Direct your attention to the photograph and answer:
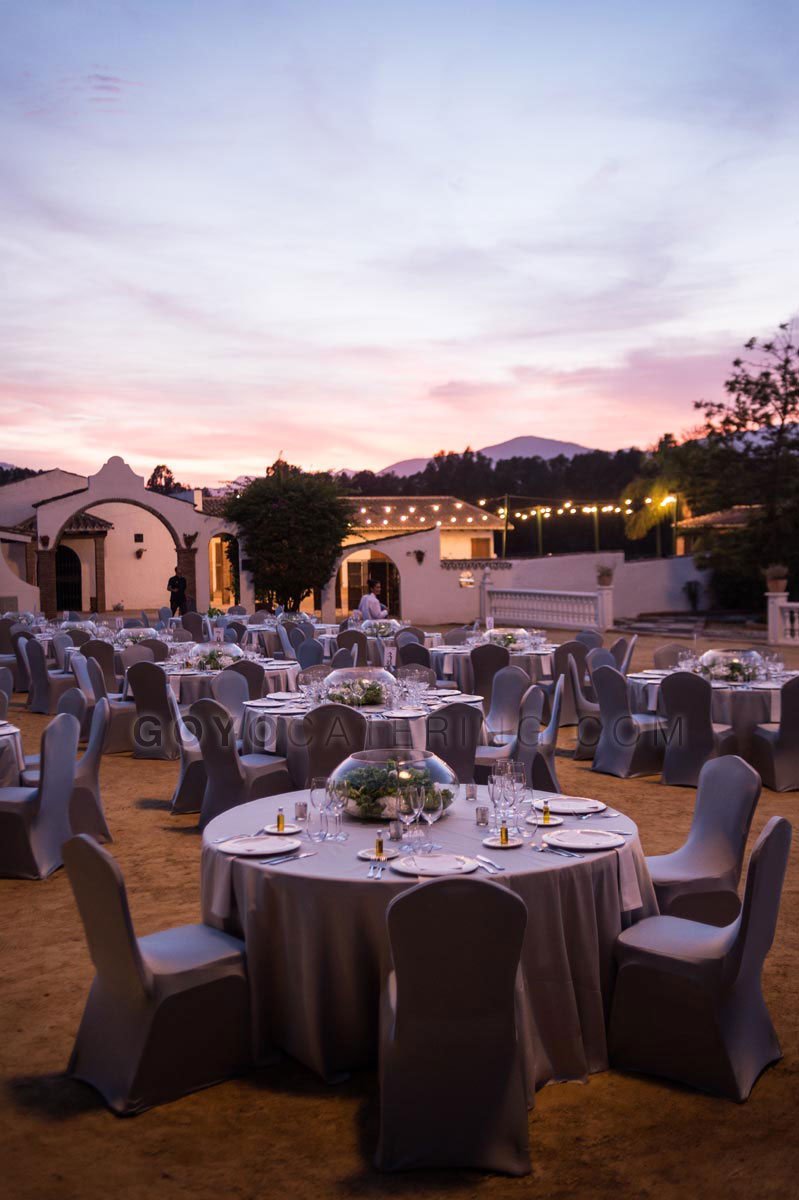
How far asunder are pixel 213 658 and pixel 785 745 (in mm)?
5527

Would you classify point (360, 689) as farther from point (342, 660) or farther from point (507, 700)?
point (342, 660)

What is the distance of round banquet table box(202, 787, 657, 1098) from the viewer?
367cm

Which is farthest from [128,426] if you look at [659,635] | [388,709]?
[388,709]

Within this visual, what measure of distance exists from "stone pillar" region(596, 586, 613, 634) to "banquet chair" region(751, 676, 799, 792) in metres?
14.6

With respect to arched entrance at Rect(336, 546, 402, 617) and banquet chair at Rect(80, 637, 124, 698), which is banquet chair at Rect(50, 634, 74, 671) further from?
arched entrance at Rect(336, 546, 402, 617)

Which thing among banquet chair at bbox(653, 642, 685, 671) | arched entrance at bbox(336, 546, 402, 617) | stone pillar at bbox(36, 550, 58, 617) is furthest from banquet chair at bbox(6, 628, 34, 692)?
arched entrance at bbox(336, 546, 402, 617)

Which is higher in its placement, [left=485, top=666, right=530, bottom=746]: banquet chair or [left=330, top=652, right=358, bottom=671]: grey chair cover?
[left=330, top=652, right=358, bottom=671]: grey chair cover

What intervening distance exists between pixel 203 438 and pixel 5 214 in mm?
20108

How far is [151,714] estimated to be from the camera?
10094 millimetres

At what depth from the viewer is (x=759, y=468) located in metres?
25.7

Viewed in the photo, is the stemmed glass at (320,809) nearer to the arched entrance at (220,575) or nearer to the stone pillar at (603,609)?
the stone pillar at (603,609)

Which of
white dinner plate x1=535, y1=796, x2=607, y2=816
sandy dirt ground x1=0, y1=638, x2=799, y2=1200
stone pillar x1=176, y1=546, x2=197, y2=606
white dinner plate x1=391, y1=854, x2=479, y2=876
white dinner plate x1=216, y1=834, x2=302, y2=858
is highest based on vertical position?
stone pillar x1=176, y1=546, x2=197, y2=606

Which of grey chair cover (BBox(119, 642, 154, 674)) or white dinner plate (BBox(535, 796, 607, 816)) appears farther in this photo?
grey chair cover (BBox(119, 642, 154, 674))

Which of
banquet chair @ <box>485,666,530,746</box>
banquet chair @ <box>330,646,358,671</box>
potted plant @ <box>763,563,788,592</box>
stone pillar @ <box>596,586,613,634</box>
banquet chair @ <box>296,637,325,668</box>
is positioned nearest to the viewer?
banquet chair @ <box>485,666,530,746</box>
